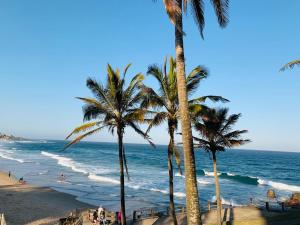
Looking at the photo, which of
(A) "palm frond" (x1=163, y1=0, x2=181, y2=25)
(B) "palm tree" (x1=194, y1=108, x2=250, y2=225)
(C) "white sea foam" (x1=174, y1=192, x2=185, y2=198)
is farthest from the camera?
(C) "white sea foam" (x1=174, y1=192, x2=185, y2=198)

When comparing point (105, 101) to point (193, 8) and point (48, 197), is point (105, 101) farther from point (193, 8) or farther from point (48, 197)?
point (48, 197)

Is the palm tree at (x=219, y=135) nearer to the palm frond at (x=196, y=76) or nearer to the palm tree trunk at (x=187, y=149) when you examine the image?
the palm frond at (x=196, y=76)

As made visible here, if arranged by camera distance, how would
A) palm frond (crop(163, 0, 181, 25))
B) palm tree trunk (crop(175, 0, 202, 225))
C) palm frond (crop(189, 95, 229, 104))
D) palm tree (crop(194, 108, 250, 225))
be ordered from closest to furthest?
1. palm tree trunk (crop(175, 0, 202, 225))
2. palm frond (crop(163, 0, 181, 25))
3. palm frond (crop(189, 95, 229, 104))
4. palm tree (crop(194, 108, 250, 225))

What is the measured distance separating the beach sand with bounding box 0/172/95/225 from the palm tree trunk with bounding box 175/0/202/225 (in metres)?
23.7

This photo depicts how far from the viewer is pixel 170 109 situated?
684 inches

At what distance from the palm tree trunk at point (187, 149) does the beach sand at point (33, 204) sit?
77.9 feet

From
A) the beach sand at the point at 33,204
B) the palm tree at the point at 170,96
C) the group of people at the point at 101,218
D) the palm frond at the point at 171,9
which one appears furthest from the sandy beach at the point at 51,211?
the palm frond at the point at 171,9

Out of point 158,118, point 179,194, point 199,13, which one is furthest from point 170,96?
point 179,194

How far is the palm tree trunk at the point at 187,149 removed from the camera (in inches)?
352

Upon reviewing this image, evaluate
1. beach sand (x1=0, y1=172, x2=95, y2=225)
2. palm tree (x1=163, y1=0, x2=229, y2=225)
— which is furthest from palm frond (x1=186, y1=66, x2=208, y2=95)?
beach sand (x1=0, y1=172, x2=95, y2=225)

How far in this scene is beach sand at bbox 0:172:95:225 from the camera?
3164 cm

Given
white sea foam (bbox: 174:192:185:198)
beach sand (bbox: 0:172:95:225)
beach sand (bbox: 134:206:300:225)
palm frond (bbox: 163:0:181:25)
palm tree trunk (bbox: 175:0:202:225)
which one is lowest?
white sea foam (bbox: 174:192:185:198)

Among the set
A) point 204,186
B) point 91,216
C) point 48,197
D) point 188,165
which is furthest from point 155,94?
point 204,186

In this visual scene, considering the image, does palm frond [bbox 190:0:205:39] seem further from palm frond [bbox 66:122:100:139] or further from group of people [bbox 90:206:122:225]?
group of people [bbox 90:206:122:225]
